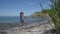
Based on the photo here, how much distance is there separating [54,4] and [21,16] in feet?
12.6

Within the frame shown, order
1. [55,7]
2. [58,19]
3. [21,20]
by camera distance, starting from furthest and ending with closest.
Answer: [21,20] → [55,7] → [58,19]

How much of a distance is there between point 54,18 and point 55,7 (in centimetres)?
70

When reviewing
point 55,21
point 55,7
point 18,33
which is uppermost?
point 55,7

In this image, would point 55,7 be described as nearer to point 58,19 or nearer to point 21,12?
point 58,19

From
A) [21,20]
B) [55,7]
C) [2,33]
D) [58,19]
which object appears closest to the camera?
[58,19]

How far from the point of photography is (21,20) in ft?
41.7

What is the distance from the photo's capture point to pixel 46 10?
30.8 ft

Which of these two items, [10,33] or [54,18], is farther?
[10,33]

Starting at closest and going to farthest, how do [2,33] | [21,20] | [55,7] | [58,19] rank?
[58,19] → [55,7] → [2,33] → [21,20]

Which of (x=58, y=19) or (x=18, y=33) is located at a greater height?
(x=58, y=19)

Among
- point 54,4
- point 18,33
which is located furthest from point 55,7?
point 18,33

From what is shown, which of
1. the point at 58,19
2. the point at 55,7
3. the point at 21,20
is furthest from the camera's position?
the point at 21,20

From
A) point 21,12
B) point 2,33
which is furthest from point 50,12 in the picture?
point 21,12

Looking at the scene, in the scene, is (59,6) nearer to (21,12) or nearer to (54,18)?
(54,18)
